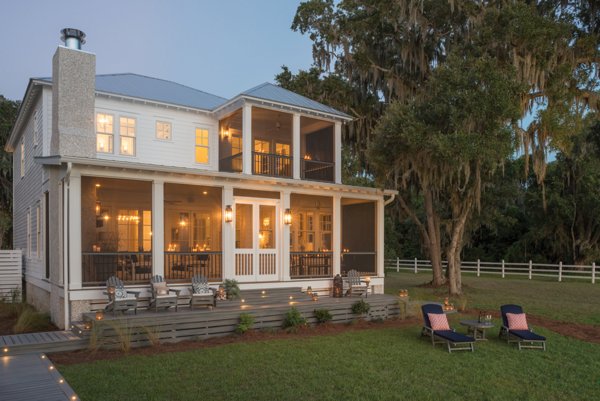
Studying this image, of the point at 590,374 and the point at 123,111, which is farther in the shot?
the point at 123,111

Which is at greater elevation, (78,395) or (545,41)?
(545,41)

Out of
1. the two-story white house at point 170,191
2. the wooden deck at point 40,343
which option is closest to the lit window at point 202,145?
the two-story white house at point 170,191

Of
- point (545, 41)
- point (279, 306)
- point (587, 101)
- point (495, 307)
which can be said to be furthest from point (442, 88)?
point (279, 306)

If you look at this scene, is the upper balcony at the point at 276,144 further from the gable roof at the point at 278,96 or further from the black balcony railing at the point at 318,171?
the gable roof at the point at 278,96

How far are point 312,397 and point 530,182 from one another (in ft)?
99.5

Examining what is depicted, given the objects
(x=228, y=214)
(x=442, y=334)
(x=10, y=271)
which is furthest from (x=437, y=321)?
(x=10, y=271)

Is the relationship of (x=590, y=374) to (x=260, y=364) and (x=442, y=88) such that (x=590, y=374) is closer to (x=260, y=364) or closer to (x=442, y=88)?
(x=260, y=364)

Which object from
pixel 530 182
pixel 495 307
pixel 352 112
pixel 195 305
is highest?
pixel 352 112

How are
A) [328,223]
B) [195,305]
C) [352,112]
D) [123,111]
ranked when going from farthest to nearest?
[352,112] < [328,223] < [123,111] < [195,305]

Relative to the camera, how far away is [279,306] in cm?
1105

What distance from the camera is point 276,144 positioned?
651 inches

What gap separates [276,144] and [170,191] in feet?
14.6

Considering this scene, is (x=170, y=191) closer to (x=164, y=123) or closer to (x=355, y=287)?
(x=164, y=123)

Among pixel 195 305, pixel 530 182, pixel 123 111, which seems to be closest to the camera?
pixel 195 305
